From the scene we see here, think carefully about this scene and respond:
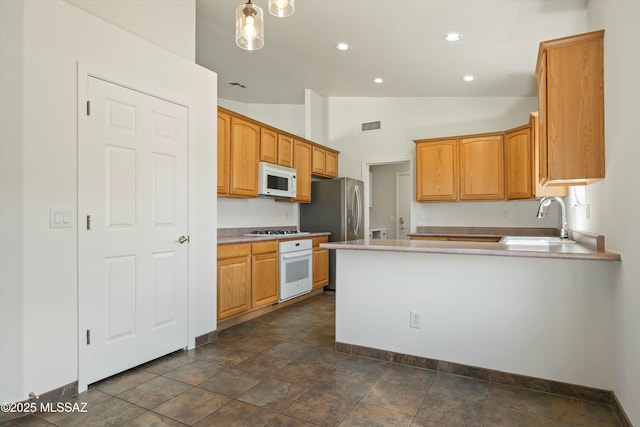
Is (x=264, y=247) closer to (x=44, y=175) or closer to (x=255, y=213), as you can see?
(x=255, y=213)

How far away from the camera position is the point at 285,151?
495 cm

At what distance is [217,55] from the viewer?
14.5 feet

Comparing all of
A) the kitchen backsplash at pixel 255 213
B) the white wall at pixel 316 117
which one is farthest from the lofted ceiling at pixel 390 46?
the kitchen backsplash at pixel 255 213

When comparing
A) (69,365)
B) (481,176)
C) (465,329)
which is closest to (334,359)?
(465,329)

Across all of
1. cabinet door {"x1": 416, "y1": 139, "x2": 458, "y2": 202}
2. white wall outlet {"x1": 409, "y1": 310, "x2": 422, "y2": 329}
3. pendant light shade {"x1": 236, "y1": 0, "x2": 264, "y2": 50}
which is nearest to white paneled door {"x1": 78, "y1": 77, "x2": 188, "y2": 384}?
pendant light shade {"x1": 236, "y1": 0, "x2": 264, "y2": 50}

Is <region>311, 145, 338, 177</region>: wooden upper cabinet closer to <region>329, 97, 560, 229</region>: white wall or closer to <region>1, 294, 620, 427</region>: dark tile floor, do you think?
<region>329, 97, 560, 229</region>: white wall

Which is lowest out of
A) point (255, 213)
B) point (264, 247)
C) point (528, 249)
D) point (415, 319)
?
point (415, 319)

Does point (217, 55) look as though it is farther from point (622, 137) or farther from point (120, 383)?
point (622, 137)

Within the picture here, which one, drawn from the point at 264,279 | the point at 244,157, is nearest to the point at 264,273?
the point at 264,279

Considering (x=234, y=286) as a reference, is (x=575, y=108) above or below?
above

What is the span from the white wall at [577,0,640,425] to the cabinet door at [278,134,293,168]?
3.44 meters

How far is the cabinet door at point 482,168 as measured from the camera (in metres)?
4.87

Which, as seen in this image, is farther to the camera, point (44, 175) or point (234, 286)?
point (234, 286)

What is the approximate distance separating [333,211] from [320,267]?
0.84 m
